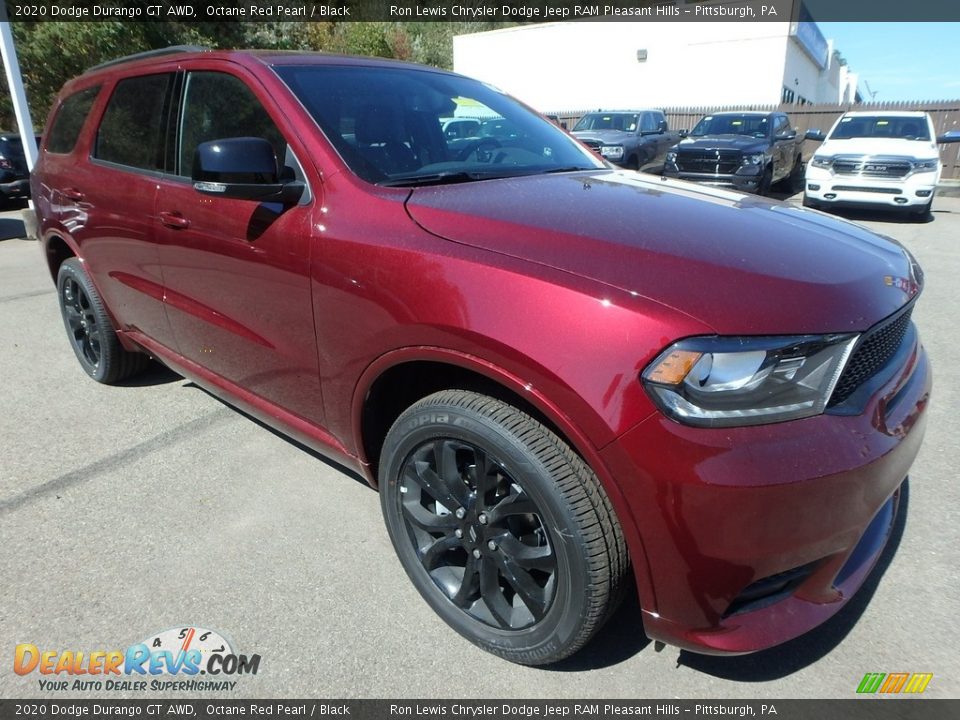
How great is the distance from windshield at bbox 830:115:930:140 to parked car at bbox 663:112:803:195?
1.04 metres

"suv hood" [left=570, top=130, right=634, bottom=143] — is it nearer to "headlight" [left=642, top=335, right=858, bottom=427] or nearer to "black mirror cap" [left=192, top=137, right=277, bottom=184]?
"black mirror cap" [left=192, top=137, right=277, bottom=184]

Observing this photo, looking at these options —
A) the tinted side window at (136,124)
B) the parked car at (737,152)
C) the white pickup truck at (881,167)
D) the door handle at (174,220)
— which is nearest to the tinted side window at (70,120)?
the tinted side window at (136,124)

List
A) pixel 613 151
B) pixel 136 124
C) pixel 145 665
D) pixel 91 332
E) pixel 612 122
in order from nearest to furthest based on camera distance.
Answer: pixel 145 665 → pixel 136 124 → pixel 91 332 → pixel 613 151 → pixel 612 122

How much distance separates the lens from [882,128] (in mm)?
11750

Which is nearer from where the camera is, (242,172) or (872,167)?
(242,172)

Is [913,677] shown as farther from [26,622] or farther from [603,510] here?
[26,622]

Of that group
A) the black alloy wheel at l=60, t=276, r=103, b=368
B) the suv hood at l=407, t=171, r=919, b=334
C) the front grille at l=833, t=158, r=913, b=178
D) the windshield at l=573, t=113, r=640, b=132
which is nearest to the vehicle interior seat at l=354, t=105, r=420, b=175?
the suv hood at l=407, t=171, r=919, b=334

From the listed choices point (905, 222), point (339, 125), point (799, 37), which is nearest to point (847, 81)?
point (799, 37)

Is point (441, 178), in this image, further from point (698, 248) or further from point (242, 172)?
point (698, 248)

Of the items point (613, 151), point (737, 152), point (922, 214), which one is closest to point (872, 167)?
point (922, 214)

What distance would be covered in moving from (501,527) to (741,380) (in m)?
0.82

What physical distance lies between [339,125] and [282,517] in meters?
1.61

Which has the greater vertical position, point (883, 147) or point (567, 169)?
point (883, 147)

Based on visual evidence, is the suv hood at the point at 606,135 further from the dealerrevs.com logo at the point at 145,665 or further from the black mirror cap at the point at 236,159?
the dealerrevs.com logo at the point at 145,665
